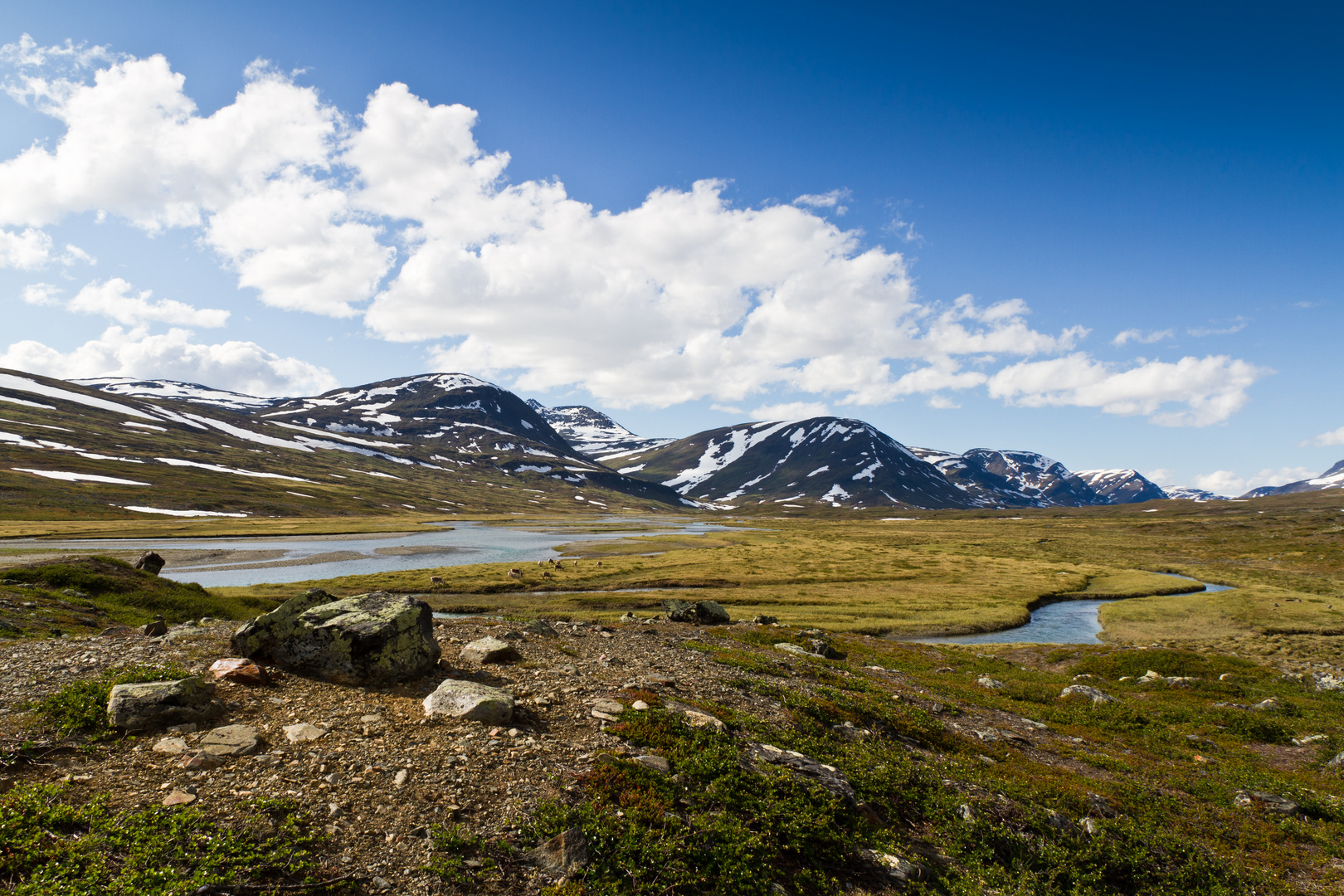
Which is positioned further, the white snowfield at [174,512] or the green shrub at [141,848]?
the white snowfield at [174,512]

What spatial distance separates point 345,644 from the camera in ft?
56.3

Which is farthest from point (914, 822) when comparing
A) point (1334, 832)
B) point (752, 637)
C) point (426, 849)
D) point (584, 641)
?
point (752, 637)

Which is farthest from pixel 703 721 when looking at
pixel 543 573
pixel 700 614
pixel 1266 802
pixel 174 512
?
pixel 174 512

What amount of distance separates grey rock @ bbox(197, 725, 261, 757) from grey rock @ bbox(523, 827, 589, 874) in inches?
278

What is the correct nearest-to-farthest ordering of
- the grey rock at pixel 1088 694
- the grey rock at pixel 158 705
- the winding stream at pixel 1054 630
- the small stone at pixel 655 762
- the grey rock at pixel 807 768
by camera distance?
the grey rock at pixel 158 705
the small stone at pixel 655 762
the grey rock at pixel 807 768
the grey rock at pixel 1088 694
the winding stream at pixel 1054 630

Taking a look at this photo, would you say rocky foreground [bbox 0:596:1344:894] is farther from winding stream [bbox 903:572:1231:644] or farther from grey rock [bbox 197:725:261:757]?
winding stream [bbox 903:572:1231:644]

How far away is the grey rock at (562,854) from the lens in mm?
10227

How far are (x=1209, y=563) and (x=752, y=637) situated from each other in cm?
12223

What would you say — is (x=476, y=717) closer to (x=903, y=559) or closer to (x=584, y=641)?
(x=584, y=641)

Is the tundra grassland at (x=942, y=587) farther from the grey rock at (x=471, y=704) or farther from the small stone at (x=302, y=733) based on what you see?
the small stone at (x=302, y=733)

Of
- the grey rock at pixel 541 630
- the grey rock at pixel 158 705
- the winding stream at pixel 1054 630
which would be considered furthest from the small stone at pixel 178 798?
the winding stream at pixel 1054 630

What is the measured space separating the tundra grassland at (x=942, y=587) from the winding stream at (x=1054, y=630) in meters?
1.31

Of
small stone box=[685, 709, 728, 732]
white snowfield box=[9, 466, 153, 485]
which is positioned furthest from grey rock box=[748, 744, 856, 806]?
white snowfield box=[9, 466, 153, 485]

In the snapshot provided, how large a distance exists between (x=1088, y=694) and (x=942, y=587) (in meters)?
52.0
